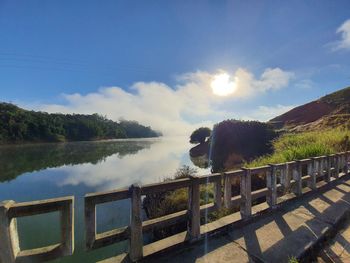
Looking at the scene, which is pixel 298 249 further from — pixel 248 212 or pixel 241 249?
pixel 248 212

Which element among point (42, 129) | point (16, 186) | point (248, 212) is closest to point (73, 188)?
point (16, 186)

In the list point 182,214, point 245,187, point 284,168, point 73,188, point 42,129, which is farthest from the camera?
point 42,129

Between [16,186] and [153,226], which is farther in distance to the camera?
[16,186]

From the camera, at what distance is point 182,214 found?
328cm

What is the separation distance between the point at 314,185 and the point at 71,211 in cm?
580

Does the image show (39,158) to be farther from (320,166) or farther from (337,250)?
(337,250)

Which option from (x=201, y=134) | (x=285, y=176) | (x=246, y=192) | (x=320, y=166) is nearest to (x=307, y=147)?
(x=320, y=166)

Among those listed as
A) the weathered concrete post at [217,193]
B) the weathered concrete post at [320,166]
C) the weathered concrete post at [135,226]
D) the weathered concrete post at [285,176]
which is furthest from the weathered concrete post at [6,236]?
the weathered concrete post at [320,166]

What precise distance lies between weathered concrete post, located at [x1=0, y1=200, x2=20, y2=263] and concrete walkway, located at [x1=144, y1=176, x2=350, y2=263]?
1.42 m

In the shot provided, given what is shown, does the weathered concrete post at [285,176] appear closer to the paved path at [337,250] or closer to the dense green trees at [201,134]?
the paved path at [337,250]

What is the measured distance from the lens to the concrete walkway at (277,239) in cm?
296

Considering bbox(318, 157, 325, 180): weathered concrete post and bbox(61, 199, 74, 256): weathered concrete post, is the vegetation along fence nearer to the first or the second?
bbox(61, 199, 74, 256): weathered concrete post

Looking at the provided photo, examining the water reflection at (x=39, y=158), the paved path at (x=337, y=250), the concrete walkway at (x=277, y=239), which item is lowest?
the water reflection at (x=39, y=158)

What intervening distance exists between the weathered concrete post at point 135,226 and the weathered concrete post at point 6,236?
113cm
